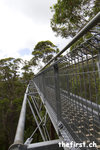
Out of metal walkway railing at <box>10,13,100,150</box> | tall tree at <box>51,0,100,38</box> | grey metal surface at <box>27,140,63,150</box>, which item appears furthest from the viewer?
tall tree at <box>51,0,100,38</box>

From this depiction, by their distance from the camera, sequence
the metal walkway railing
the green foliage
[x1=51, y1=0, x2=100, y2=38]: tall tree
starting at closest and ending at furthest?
1. the metal walkway railing
2. [x1=51, y1=0, x2=100, y2=38]: tall tree
3. the green foliage

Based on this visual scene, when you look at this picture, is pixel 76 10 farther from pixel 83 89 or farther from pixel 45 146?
pixel 45 146

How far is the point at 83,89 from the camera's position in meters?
1.09

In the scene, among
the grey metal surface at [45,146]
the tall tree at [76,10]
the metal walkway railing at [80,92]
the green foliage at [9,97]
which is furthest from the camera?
the green foliage at [9,97]

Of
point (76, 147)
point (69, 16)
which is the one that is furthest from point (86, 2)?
point (76, 147)

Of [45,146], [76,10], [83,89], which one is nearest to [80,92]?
[83,89]

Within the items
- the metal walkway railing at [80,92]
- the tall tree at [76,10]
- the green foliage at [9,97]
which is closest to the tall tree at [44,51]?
the green foliage at [9,97]

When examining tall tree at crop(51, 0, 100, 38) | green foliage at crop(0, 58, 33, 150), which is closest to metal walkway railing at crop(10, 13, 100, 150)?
tall tree at crop(51, 0, 100, 38)

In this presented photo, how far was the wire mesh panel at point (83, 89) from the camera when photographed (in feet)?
2.57

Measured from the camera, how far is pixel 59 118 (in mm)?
1579

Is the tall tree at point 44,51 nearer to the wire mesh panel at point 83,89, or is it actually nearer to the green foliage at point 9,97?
the green foliage at point 9,97

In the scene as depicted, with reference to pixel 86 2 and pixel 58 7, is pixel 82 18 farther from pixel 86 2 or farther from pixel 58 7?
pixel 58 7

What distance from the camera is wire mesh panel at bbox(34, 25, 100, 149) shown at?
0.78 meters

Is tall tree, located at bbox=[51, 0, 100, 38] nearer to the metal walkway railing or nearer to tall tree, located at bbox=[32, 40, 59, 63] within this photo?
the metal walkway railing
